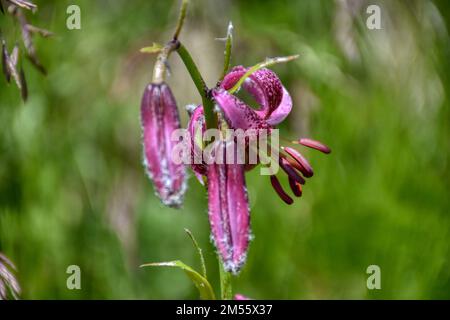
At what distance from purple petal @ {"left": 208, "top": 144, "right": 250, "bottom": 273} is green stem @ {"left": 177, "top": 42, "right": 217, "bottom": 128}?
0.04 metres

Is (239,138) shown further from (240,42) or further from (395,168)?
(240,42)

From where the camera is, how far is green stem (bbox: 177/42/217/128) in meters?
0.49

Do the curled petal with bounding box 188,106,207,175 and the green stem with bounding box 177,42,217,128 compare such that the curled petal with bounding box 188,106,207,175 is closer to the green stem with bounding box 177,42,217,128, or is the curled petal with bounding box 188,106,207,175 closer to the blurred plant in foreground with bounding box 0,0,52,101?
the green stem with bounding box 177,42,217,128

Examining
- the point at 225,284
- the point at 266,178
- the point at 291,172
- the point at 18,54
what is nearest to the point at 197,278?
the point at 225,284

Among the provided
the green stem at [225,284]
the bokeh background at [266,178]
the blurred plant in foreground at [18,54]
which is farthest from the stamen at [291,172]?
the bokeh background at [266,178]

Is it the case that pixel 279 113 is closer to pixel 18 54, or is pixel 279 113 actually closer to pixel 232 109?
pixel 232 109

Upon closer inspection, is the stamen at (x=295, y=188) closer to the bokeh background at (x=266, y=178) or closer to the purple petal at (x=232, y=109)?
the purple petal at (x=232, y=109)

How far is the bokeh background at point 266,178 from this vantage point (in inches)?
51.2

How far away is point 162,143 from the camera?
17.6 inches

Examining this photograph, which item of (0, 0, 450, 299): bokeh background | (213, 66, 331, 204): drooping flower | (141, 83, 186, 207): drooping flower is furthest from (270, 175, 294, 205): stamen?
(0, 0, 450, 299): bokeh background

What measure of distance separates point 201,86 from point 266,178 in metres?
1.10

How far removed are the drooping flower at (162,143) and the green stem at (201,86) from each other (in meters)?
0.05

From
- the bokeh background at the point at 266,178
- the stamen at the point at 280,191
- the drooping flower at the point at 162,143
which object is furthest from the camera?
the bokeh background at the point at 266,178
